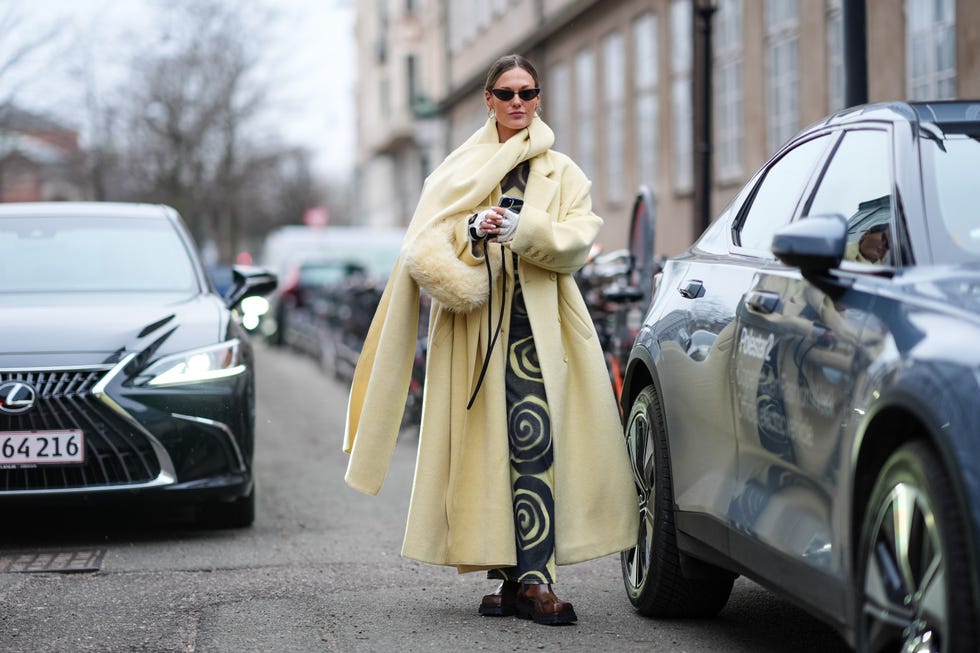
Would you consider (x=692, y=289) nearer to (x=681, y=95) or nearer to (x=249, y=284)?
(x=249, y=284)

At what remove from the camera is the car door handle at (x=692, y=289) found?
5512 millimetres

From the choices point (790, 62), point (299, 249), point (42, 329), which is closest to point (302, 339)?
point (299, 249)

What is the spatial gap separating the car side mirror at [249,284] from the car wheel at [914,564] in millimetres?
5419

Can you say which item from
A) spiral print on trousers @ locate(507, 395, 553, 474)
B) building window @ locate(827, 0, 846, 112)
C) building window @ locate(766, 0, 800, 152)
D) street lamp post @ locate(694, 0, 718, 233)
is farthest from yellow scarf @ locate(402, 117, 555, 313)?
building window @ locate(766, 0, 800, 152)

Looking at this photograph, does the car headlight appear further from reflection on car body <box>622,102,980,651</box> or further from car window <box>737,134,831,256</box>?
car window <box>737,134,831,256</box>

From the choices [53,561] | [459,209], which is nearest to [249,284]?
[53,561]

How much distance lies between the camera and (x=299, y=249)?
3300cm

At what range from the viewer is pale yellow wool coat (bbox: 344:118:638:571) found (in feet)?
18.4

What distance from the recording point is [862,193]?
4.59 meters

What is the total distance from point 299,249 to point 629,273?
23.2 metres

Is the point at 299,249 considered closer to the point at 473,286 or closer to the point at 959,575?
the point at 473,286

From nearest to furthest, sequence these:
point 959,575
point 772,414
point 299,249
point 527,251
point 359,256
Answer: point 959,575 < point 772,414 < point 527,251 < point 359,256 < point 299,249

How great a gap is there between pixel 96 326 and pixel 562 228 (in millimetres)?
2967

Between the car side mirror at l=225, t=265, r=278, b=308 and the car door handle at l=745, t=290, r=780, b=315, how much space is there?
4.37 m
